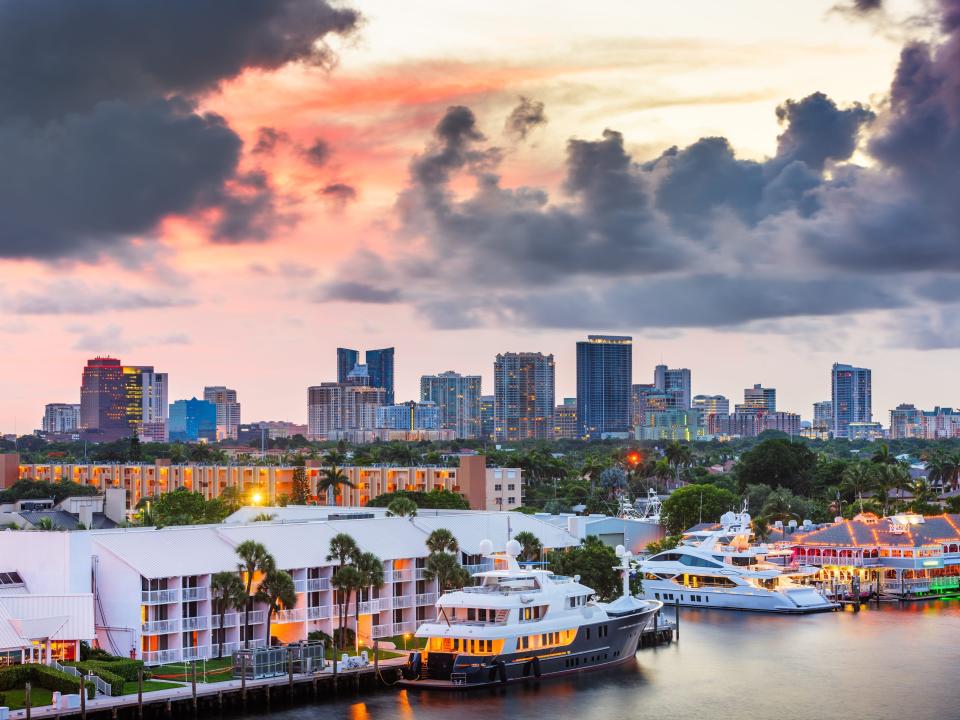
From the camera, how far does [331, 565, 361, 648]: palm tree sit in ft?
218

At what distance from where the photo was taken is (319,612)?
225ft

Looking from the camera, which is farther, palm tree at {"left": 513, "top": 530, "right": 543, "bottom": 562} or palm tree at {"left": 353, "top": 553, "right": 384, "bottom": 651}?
palm tree at {"left": 513, "top": 530, "right": 543, "bottom": 562}

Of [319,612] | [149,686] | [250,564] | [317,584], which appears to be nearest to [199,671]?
[149,686]

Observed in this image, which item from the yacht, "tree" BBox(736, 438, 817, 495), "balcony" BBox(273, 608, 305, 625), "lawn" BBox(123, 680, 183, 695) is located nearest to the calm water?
the yacht

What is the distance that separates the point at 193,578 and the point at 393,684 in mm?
10366

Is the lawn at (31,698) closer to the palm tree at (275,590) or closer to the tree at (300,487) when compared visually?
the palm tree at (275,590)

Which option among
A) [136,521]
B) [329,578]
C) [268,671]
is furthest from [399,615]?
[136,521]

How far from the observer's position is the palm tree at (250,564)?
6250 cm

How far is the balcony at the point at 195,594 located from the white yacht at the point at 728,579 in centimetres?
4142

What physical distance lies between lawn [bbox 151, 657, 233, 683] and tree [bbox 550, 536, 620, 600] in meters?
24.4

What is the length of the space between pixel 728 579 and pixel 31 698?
57.9 metres

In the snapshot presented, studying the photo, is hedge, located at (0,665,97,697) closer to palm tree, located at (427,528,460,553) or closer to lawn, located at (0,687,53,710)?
lawn, located at (0,687,53,710)

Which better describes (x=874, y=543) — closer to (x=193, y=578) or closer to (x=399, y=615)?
(x=399, y=615)

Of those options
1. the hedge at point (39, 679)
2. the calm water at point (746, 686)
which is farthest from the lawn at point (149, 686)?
the calm water at point (746, 686)
